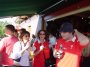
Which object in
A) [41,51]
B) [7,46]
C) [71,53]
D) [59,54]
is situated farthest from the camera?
[41,51]

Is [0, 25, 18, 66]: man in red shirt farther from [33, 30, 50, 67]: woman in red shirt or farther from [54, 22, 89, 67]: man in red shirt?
[54, 22, 89, 67]: man in red shirt

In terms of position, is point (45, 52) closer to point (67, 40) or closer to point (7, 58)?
point (7, 58)

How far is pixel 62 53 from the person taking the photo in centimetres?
451

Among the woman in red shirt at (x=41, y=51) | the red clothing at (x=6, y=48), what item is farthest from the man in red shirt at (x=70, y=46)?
the woman in red shirt at (x=41, y=51)

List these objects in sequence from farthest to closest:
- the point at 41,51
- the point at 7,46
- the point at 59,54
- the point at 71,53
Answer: the point at 41,51 → the point at 7,46 → the point at 59,54 → the point at 71,53

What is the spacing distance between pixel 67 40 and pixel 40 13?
6.35 meters

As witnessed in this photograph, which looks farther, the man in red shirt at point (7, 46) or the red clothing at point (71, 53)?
the man in red shirt at point (7, 46)

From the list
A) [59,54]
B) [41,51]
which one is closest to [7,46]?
[41,51]

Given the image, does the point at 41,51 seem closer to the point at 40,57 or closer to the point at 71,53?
the point at 40,57

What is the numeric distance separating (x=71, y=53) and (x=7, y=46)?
1.75 meters

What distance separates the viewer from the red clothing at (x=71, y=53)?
4367 mm

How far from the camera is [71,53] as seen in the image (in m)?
4.41

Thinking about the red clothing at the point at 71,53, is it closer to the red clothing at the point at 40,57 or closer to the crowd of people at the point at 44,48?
the crowd of people at the point at 44,48

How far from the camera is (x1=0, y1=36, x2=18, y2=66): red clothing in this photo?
574cm
